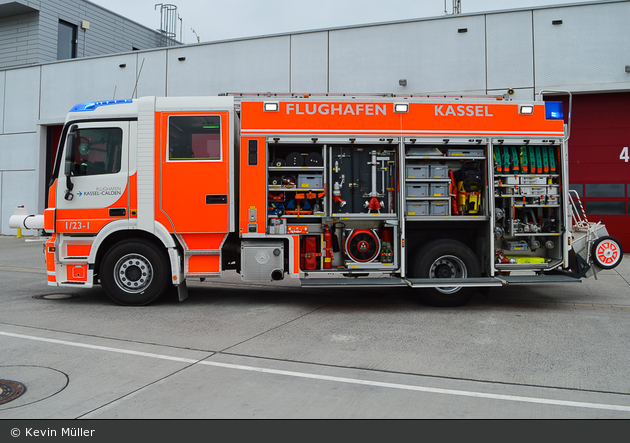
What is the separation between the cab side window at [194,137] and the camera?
25.1 feet

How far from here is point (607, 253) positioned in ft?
25.8

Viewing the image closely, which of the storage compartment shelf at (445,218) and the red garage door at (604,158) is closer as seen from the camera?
the storage compartment shelf at (445,218)

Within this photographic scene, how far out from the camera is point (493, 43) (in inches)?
587

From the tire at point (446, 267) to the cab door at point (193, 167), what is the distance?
326 centimetres

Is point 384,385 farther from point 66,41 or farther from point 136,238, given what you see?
point 66,41

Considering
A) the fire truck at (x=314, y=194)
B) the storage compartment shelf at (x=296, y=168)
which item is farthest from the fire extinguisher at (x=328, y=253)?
the storage compartment shelf at (x=296, y=168)

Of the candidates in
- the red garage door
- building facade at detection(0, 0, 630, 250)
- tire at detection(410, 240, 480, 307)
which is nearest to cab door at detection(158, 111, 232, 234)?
tire at detection(410, 240, 480, 307)

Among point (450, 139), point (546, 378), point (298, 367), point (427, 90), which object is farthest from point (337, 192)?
point (427, 90)

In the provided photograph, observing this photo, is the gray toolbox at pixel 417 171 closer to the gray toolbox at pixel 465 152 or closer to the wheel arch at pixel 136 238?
the gray toolbox at pixel 465 152

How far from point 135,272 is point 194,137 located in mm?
2370

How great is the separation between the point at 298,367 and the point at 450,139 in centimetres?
465

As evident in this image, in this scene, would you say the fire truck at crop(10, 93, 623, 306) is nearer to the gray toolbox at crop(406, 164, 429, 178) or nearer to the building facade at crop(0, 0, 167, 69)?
the gray toolbox at crop(406, 164, 429, 178)
